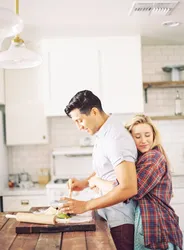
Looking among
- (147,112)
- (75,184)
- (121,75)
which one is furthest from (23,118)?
(75,184)

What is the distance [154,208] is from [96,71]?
2.40 meters

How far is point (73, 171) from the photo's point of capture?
4387mm

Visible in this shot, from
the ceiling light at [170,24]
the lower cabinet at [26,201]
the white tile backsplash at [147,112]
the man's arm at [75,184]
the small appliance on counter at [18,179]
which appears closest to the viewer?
the man's arm at [75,184]

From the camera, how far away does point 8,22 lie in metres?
1.70

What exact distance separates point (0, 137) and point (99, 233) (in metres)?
2.59

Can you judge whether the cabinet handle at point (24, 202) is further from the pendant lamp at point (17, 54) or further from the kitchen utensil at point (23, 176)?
the pendant lamp at point (17, 54)

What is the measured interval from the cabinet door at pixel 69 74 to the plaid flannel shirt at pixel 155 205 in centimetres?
219

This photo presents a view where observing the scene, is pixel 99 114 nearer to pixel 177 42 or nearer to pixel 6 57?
pixel 6 57

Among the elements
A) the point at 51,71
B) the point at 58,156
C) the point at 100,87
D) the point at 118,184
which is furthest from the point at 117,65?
the point at 118,184

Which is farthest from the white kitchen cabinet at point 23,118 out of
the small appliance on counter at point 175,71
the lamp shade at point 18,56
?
the lamp shade at point 18,56

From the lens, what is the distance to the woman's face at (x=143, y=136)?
2180mm

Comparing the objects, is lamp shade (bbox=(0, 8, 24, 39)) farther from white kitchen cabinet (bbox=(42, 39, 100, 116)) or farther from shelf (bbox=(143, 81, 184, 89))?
shelf (bbox=(143, 81, 184, 89))

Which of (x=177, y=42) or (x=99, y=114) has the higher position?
(x=177, y=42)

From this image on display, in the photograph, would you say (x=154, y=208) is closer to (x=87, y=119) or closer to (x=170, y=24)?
(x=87, y=119)
